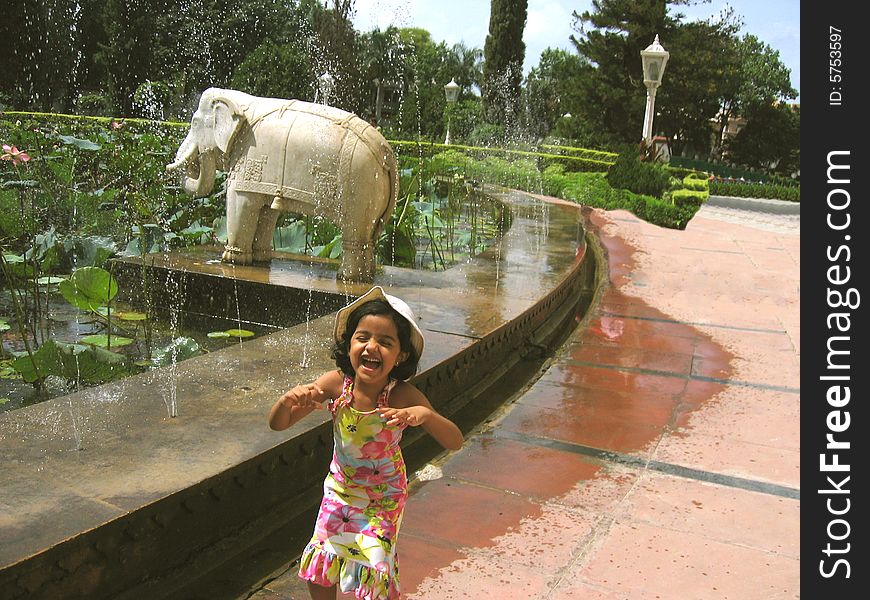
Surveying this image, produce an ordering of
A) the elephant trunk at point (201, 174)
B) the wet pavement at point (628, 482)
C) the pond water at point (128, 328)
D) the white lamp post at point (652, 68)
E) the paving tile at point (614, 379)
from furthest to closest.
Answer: the white lamp post at point (652, 68)
the elephant trunk at point (201, 174)
the paving tile at point (614, 379)
the pond water at point (128, 328)
the wet pavement at point (628, 482)

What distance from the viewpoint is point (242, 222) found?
197 inches

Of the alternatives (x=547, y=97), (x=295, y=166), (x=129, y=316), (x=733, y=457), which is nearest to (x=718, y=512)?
(x=733, y=457)

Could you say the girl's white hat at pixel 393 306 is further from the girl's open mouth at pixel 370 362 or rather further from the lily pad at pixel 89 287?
the lily pad at pixel 89 287

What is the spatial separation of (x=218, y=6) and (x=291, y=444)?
35282 millimetres

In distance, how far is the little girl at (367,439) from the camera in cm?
189

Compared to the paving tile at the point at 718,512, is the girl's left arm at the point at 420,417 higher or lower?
higher

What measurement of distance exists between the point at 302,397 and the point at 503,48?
27.3 metres

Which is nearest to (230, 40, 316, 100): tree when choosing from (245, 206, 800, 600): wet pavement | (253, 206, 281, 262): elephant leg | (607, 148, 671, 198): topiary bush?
(607, 148, 671, 198): topiary bush

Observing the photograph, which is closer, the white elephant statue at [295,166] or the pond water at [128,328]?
the pond water at [128,328]

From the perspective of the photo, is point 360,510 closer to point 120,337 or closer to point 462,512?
point 462,512

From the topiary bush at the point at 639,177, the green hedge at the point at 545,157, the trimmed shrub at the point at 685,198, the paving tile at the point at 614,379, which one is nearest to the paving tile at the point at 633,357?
the paving tile at the point at 614,379

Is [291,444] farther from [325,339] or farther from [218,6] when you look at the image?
[218,6]
